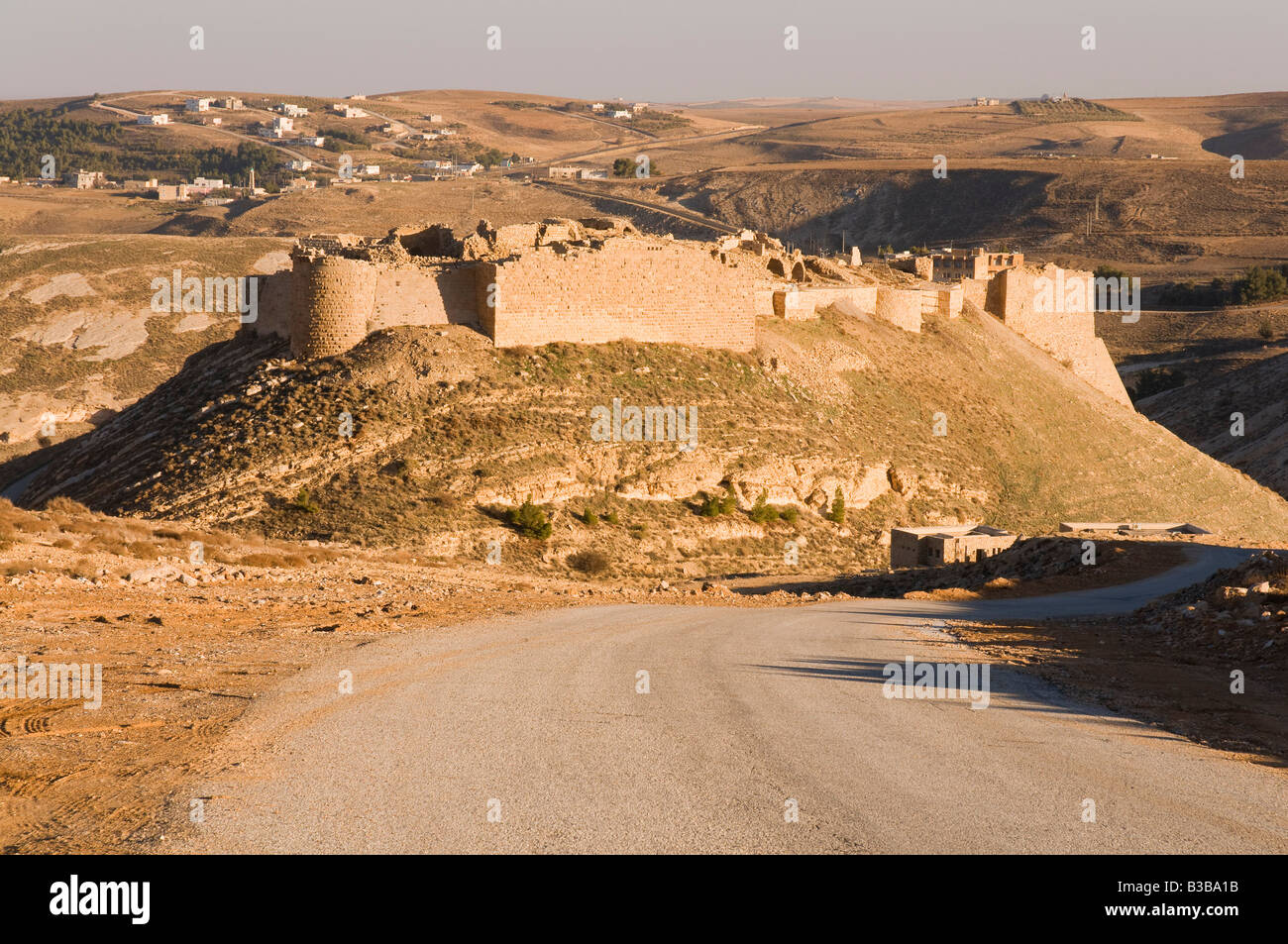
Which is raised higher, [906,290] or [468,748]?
[906,290]

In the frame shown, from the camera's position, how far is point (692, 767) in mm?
10602

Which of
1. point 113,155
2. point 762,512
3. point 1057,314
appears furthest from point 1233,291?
point 113,155

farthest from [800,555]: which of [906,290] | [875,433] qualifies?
[906,290]

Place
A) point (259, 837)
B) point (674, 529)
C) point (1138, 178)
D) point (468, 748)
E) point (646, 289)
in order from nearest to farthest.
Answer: point (259, 837), point (468, 748), point (674, 529), point (646, 289), point (1138, 178)

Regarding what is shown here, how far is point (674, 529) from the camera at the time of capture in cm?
3306

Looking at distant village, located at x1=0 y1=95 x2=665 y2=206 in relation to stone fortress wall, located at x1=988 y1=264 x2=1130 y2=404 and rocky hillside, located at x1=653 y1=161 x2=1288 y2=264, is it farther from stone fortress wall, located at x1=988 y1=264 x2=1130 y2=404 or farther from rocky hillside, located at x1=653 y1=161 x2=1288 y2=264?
stone fortress wall, located at x1=988 y1=264 x2=1130 y2=404

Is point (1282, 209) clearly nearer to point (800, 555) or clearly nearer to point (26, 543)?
point (800, 555)

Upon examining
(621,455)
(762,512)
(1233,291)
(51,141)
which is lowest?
(762,512)

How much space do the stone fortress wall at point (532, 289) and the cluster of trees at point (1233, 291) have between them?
59160mm

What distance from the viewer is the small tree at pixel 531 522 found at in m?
30.6

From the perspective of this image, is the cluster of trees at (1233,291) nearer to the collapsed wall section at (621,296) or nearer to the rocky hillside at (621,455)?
the rocky hillside at (621,455)

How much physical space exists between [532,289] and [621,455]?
4.88 meters

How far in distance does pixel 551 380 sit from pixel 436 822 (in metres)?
26.0

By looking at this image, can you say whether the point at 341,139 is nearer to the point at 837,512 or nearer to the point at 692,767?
the point at 837,512
